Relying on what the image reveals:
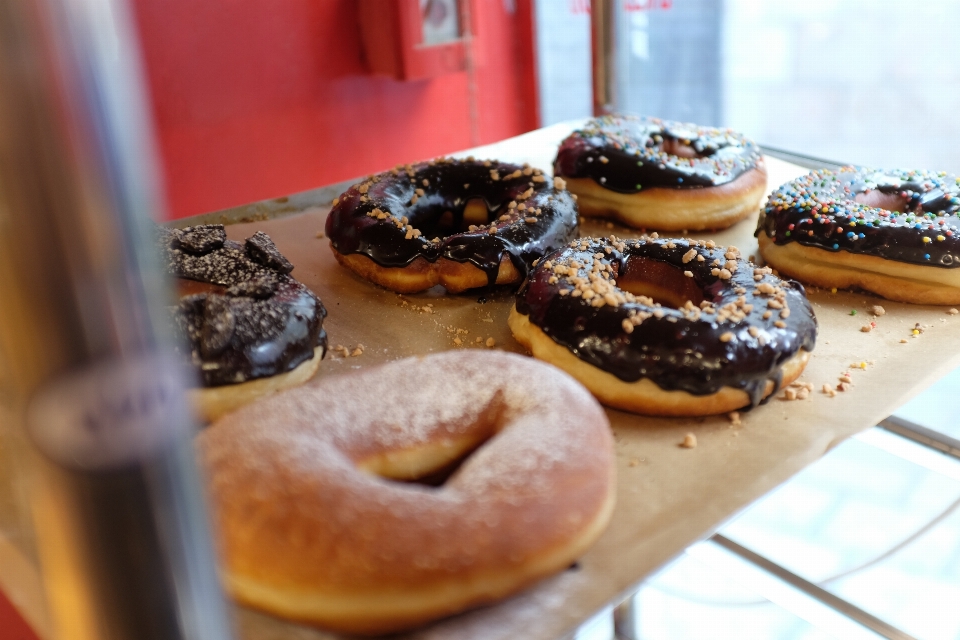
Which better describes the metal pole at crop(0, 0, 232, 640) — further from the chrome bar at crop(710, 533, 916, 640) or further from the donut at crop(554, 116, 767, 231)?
the donut at crop(554, 116, 767, 231)

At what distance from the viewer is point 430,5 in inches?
141

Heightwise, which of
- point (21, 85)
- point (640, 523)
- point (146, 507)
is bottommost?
point (640, 523)

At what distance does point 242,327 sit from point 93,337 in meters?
1.35

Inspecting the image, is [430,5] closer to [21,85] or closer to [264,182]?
[264,182]

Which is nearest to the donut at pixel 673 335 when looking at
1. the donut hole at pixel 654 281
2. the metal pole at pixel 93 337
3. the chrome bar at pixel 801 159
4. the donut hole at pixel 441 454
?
the donut hole at pixel 654 281

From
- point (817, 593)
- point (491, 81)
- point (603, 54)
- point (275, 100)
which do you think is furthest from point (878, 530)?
point (491, 81)

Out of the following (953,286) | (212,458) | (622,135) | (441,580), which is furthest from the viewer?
(622,135)

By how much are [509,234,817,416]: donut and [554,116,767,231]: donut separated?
58 centimetres

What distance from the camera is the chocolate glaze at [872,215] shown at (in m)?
2.04

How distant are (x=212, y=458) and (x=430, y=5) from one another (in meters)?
2.79

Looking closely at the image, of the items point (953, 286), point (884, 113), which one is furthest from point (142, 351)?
point (884, 113)

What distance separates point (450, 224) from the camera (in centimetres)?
264

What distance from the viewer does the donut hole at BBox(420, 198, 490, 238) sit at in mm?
2590

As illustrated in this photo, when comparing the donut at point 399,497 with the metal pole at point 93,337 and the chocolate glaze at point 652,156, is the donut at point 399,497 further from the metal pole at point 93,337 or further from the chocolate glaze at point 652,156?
the chocolate glaze at point 652,156
